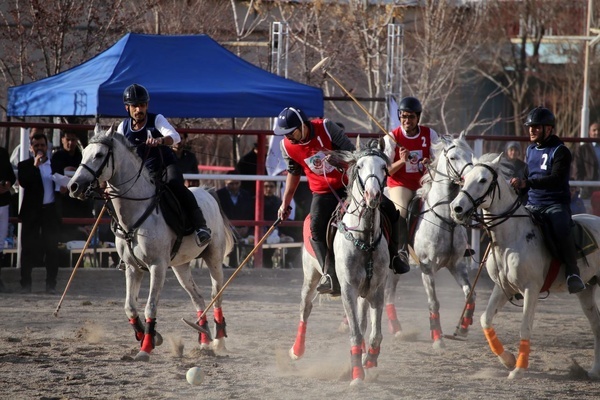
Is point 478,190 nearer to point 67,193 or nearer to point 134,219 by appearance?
point 134,219

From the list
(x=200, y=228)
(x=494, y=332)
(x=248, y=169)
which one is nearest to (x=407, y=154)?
(x=200, y=228)

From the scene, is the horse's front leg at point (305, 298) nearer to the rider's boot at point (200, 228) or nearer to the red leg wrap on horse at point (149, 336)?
the rider's boot at point (200, 228)

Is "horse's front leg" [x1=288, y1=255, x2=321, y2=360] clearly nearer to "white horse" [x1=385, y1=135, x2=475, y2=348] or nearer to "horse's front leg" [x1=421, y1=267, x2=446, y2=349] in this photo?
"horse's front leg" [x1=421, y1=267, x2=446, y2=349]

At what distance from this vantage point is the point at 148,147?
31.0 feet

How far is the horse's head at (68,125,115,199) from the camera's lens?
28.6 ft

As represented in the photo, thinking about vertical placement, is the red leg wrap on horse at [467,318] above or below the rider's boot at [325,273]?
below

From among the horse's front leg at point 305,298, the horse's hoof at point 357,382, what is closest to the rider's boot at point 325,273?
the horse's front leg at point 305,298

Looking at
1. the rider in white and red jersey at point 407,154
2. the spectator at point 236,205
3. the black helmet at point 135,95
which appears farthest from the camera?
the spectator at point 236,205

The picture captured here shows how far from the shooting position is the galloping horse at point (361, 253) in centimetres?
790

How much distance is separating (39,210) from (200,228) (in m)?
4.52

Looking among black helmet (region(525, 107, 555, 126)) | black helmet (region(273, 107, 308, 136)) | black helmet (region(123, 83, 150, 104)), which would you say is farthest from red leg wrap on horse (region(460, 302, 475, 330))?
black helmet (region(123, 83, 150, 104))

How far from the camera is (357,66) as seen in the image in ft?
76.6

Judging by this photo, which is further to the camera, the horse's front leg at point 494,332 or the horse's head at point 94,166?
the horse's head at point 94,166

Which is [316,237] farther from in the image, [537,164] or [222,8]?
[222,8]
